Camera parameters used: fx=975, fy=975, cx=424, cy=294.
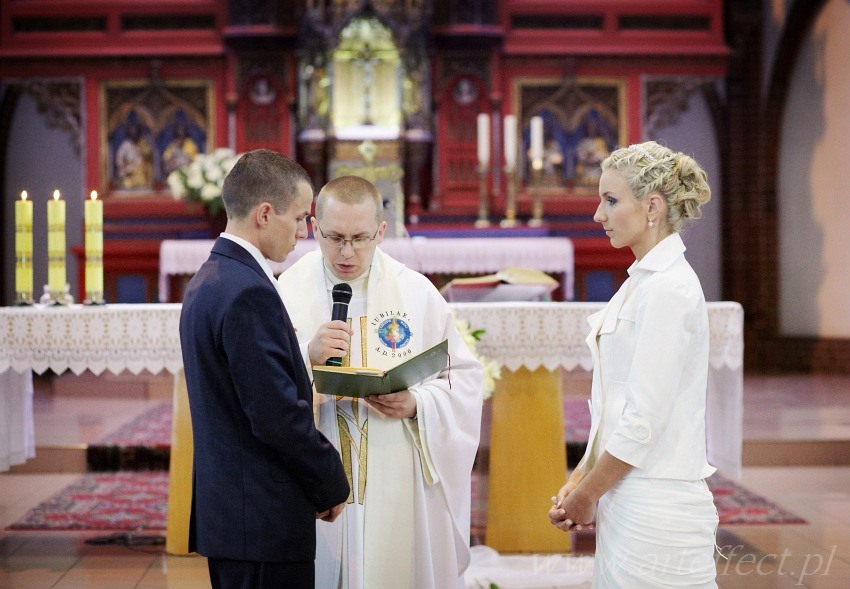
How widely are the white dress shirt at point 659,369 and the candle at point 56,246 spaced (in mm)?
3096

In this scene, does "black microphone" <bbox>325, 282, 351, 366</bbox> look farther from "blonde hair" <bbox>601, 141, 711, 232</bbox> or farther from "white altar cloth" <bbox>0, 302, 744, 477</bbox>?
"white altar cloth" <bbox>0, 302, 744, 477</bbox>

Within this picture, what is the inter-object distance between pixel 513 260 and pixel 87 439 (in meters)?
3.75

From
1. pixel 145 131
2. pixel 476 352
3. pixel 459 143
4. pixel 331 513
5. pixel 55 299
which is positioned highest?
pixel 145 131

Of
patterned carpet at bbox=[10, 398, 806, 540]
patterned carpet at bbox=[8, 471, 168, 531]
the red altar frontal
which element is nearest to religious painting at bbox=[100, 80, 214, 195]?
the red altar frontal

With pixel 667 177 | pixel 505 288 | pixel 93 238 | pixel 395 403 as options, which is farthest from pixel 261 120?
pixel 667 177

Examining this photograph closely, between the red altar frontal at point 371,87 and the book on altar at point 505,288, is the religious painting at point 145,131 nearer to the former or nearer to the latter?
the red altar frontal at point 371,87

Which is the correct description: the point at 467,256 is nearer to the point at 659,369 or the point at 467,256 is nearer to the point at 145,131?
the point at 145,131

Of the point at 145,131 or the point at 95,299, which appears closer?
the point at 95,299

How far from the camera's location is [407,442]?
115 inches

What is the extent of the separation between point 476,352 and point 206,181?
15.2ft

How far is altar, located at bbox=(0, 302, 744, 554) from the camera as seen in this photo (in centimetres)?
445

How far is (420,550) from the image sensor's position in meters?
2.93

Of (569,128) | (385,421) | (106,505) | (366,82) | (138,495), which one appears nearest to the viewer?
(385,421)

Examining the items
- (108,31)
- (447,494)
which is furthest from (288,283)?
(108,31)
